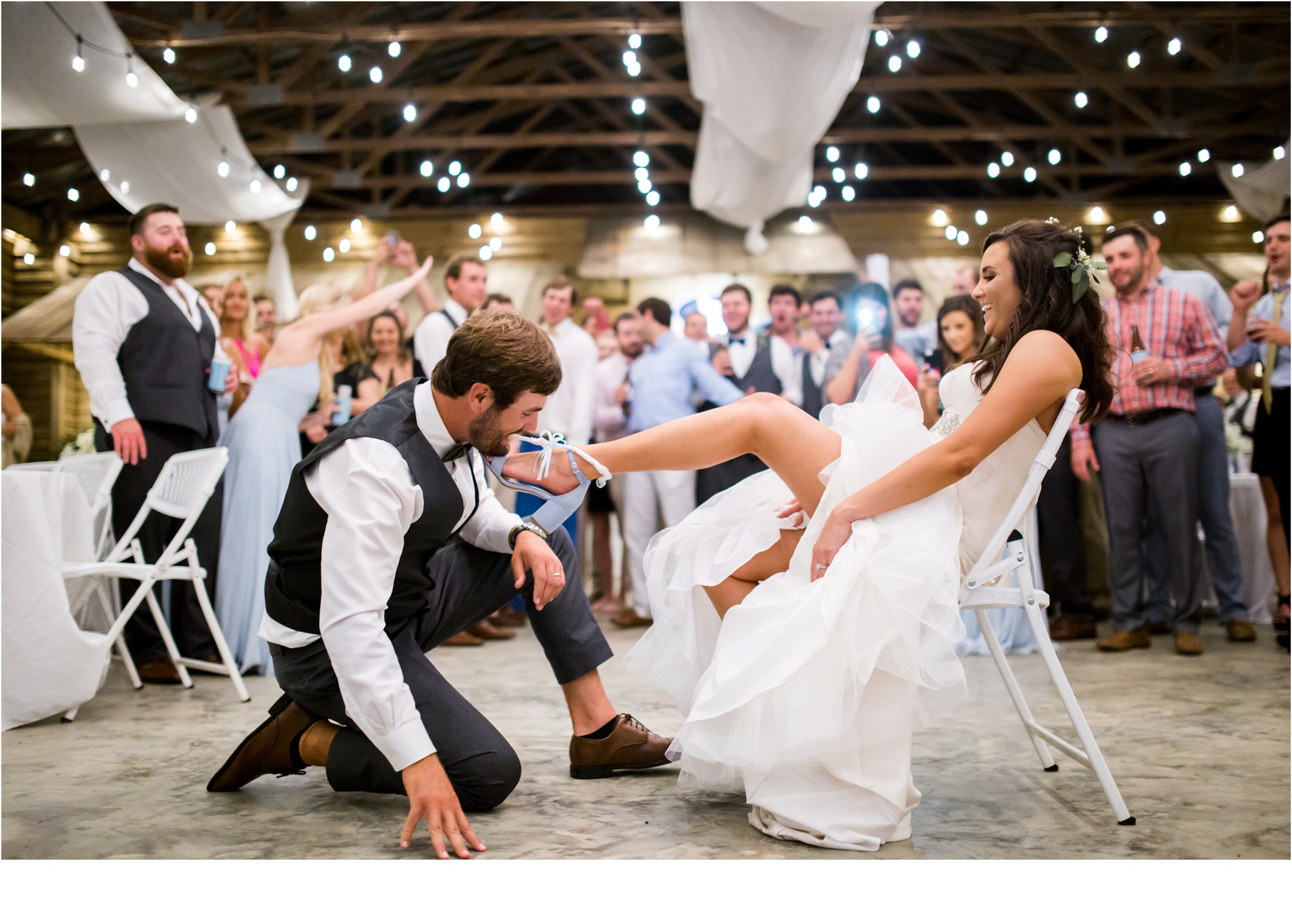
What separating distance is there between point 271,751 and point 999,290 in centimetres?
176

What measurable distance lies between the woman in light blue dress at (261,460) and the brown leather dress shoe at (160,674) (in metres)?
0.26

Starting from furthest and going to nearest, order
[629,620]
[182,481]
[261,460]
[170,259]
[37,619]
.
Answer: [629,620] → [261,460] → [170,259] → [182,481] → [37,619]

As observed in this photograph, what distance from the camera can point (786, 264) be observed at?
11.9 meters

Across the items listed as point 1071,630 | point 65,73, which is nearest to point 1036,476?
point 1071,630

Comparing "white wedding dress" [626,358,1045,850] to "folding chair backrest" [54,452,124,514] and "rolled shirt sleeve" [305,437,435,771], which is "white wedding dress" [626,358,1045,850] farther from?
"folding chair backrest" [54,452,124,514]

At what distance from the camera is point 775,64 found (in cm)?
491

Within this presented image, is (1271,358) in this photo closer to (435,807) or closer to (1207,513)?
(1207,513)

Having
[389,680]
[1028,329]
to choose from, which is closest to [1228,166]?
[1028,329]

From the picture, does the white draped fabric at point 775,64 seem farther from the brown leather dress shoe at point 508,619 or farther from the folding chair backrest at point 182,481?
the folding chair backrest at point 182,481

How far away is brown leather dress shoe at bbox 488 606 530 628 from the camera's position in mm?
4986

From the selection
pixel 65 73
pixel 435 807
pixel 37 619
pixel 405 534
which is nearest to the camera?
pixel 435 807

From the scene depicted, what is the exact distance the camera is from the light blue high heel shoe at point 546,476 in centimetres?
208

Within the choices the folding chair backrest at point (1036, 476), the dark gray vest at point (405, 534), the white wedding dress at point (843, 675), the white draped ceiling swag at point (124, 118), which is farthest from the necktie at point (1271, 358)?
the white draped ceiling swag at point (124, 118)

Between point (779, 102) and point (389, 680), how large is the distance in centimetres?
439
